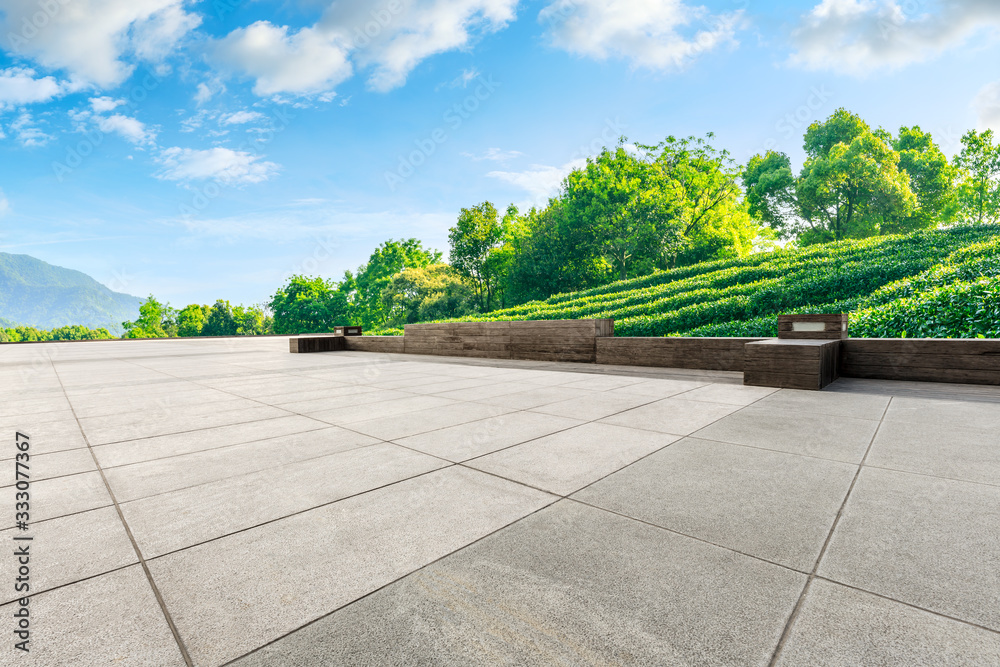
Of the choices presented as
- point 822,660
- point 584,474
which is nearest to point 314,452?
point 584,474

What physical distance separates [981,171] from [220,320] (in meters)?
96.1

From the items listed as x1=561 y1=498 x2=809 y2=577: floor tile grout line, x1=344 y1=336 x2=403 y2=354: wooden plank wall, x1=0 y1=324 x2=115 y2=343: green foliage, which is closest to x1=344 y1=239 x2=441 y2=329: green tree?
x1=0 y1=324 x2=115 y2=343: green foliage

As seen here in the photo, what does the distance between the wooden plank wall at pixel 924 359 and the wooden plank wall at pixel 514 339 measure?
4.77 m

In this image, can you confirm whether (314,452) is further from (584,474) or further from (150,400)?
(150,400)

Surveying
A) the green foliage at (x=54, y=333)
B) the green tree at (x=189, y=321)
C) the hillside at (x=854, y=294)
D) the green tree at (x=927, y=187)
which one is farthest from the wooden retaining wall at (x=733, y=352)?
the green foliage at (x=54, y=333)

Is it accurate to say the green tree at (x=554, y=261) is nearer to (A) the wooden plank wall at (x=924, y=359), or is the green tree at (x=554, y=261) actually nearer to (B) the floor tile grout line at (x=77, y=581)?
(A) the wooden plank wall at (x=924, y=359)

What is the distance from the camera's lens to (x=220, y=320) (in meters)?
80.1

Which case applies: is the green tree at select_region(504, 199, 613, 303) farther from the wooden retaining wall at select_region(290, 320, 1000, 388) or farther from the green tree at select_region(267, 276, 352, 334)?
the green tree at select_region(267, 276, 352, 334)

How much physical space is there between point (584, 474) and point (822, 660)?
1.98 meters

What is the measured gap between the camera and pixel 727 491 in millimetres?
3146

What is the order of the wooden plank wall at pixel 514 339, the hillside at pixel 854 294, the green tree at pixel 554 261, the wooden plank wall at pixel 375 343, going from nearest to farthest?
the hillside at pixel 854 294 < the wooden plank wall at pixel 514 339 < the wooden plank wall at pixel 375 343 < the green tree at pixel 554 261

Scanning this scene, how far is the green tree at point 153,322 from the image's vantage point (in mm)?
79250

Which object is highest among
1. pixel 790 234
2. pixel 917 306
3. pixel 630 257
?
pixel 790 234

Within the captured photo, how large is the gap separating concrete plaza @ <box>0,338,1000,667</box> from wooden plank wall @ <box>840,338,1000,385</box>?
2.27 meters
